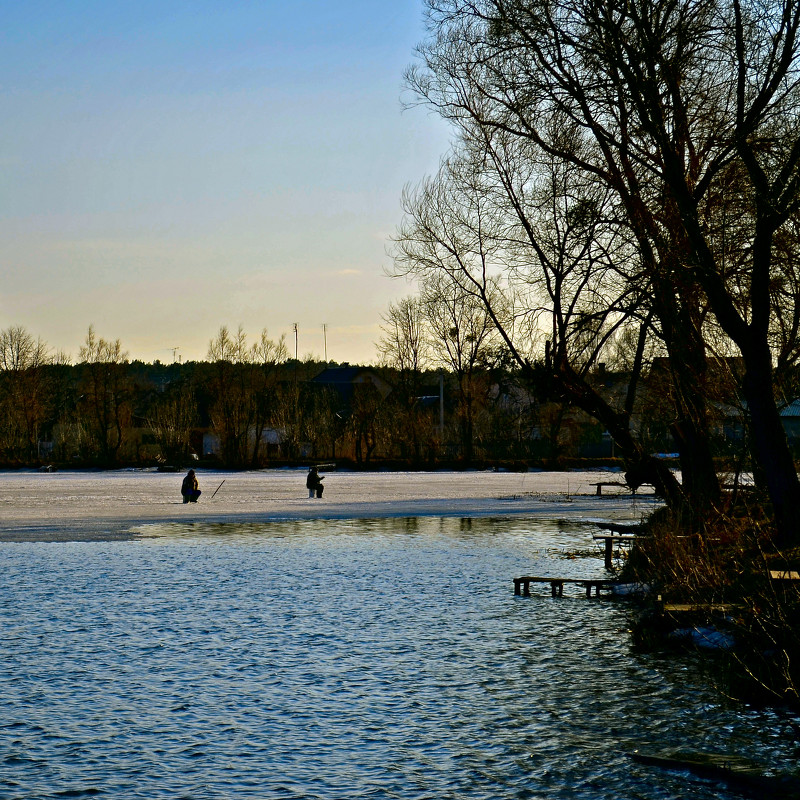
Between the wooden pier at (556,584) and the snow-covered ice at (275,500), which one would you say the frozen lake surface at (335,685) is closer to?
the wooden pier at (556,584)

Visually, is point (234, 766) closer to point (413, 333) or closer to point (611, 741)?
point (611, 741)

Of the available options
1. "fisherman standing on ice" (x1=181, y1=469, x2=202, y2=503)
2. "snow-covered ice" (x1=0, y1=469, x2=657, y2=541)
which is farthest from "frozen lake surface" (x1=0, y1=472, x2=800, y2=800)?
"fisherman standing on ice" (x1=181, y1=469, x2=202, y2=503)

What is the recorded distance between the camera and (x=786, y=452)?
51.0 feet

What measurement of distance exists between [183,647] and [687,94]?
1118 centimetres

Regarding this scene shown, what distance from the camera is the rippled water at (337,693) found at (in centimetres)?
883

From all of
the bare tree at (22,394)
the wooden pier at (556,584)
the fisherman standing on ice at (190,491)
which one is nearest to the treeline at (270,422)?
the bare tree at (22,394)

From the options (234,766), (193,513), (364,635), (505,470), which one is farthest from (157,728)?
(505,470)

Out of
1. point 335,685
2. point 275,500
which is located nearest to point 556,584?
point 335,685

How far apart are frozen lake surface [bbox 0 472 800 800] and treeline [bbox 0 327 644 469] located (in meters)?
51.5

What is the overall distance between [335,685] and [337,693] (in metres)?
0.31

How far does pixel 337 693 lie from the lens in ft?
37.4

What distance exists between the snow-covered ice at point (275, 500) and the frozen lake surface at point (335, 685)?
Result: 22.1ft

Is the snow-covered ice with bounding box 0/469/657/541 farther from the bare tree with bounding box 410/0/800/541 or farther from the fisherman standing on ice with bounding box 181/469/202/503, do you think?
the bare tree with bounding box 410/0/800/541

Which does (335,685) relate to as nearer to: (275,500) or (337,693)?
(337,693)
